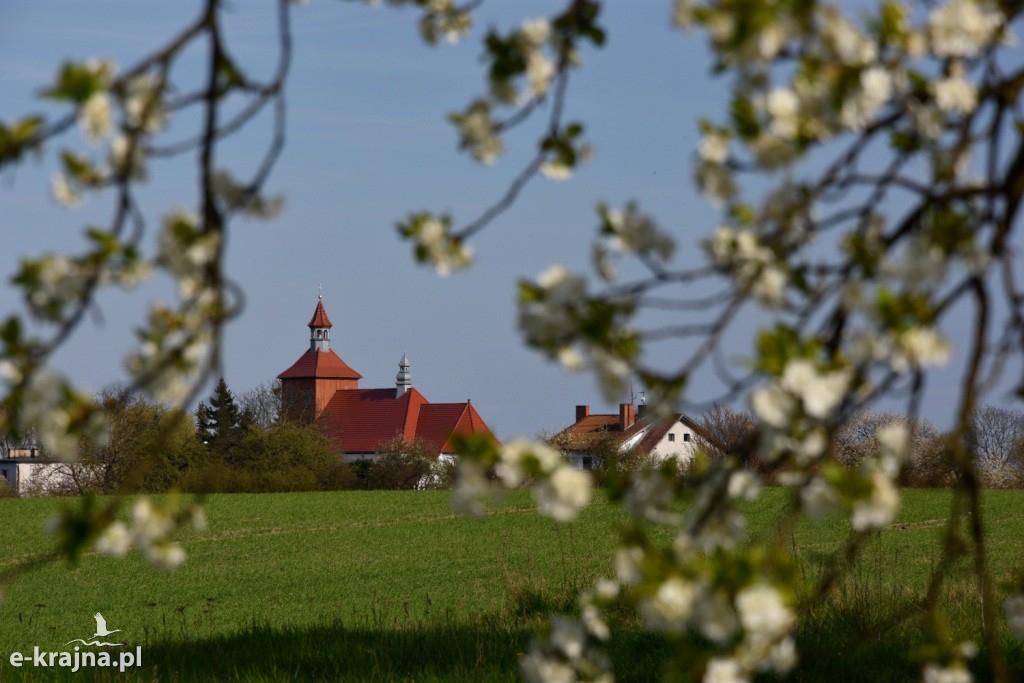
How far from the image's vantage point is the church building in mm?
70438

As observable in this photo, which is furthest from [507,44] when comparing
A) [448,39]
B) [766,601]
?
[766,601]

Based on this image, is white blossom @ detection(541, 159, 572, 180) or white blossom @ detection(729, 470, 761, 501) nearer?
white blossom @ detection(729, 470, 761, 501)

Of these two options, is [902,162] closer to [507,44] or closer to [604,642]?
[507,44]

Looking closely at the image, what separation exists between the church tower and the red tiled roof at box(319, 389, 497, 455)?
1.21 meters

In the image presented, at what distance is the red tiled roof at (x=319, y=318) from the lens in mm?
79188

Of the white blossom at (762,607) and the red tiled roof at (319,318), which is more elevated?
the red tiled roof at (319,318)

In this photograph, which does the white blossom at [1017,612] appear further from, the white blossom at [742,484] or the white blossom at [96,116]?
the white blossom at [96,116]

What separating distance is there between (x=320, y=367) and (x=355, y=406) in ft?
15.0

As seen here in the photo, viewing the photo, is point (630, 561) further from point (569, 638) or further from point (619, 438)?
point (619, 438)

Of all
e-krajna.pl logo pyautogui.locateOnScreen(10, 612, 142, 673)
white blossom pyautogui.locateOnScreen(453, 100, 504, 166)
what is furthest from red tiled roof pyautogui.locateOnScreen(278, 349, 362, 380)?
white blossom pyautogui.locateOnScreen(453, 100, 504, 166)

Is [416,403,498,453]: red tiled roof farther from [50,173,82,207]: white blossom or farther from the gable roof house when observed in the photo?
[50,173,82,207]: white blossom

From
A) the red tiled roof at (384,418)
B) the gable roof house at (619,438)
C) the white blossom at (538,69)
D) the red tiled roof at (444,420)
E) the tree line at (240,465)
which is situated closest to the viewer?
the white blossom at (538,69)

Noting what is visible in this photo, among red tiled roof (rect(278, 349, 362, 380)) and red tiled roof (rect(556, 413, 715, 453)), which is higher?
red tiled roof (rect(278, 349, 362, 380))

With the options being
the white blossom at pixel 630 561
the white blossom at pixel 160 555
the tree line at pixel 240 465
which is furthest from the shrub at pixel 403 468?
the white blossom at pixel 630 561
